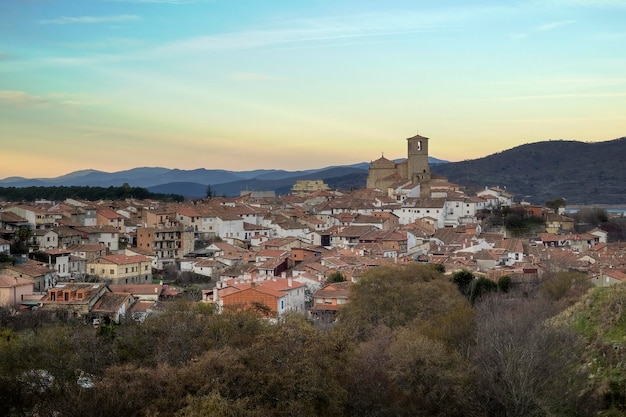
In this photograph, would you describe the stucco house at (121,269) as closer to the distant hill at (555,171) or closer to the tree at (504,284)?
the tree at (504,284)

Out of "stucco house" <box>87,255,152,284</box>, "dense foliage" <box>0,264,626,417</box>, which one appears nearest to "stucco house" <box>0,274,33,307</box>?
"stucco house" <box>87,255,152,284</box>

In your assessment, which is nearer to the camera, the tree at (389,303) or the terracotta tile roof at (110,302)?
the tree at (389,303)

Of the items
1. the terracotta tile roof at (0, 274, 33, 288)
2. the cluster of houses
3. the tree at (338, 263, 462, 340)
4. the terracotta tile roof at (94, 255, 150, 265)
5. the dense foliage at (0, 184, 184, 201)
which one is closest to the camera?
the tree at (338, 263, 462, 340)

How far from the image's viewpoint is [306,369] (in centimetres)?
1460

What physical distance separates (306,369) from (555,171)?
6411 inches

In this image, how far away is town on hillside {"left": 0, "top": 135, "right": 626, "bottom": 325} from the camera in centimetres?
3300

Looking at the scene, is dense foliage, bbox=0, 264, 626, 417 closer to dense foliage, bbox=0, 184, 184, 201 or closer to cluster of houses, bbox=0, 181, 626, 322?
cluster of houses, bbox=0, 181, 626, 322

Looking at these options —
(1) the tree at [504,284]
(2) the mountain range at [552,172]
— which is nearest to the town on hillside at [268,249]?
(1) the tree at [504,284]

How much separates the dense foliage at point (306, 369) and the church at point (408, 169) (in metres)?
47.5

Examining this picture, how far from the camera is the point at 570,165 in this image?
17100cm

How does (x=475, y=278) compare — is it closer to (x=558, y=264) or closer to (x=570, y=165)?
(x=558, y=264)

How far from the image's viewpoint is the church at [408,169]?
70250 mm

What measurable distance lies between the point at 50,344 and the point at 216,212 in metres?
39.4

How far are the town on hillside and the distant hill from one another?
7145cm
